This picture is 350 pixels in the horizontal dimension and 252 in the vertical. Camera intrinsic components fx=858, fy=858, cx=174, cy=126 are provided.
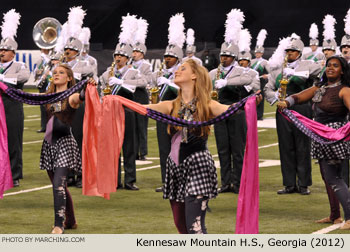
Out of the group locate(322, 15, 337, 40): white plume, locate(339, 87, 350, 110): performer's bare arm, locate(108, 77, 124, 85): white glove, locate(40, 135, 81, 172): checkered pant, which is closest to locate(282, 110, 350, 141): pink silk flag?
locate(339, 87, 350, 110): performer's bare arm

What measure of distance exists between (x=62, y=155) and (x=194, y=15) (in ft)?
70.1

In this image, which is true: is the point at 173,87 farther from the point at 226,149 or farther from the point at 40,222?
the point at 40,222

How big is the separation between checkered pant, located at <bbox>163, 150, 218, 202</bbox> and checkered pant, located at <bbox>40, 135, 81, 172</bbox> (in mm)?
1773

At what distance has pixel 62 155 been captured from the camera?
27.6ft

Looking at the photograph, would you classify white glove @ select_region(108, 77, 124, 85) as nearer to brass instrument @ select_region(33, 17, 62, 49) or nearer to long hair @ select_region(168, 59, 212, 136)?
long hair @ select_region(168, 59, 212, 136)

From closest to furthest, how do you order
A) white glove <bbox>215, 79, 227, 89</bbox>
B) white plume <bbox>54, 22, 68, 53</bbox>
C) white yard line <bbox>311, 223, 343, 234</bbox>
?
1. white yard line <bbox>311, 223, 343, 234</bbox>
2. white glove <bbox>215, 79, 227, 89</bbox>
3. white plume <bbox>54, 22, 68, 53</bbox>

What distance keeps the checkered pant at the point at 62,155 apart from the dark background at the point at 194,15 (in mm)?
20210

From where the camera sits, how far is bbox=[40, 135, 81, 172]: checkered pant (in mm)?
8406

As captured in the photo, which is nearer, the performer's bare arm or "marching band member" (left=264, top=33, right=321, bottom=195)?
the performer's bare arm

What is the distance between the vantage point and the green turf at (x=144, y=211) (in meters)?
8.95

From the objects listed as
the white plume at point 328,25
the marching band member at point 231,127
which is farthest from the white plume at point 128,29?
Result: the white plume at point 328,25

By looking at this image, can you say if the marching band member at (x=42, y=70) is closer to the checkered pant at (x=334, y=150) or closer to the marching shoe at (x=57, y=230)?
the marching shoe at (x=57, y=230)

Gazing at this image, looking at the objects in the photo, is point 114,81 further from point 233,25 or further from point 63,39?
point 63,39

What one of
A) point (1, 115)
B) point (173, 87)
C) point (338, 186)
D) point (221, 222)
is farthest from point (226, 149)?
point (1, 115)
